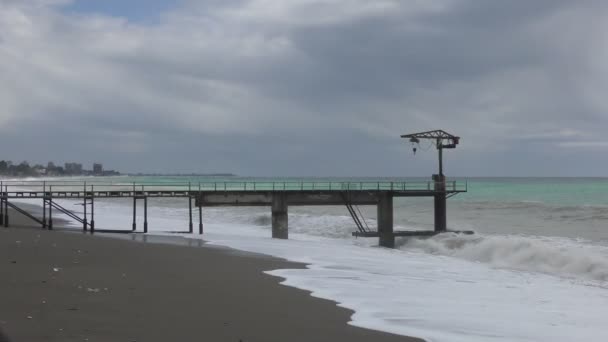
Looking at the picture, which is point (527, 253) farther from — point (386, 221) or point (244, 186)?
point (244, 186)

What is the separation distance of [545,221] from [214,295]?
4324cm

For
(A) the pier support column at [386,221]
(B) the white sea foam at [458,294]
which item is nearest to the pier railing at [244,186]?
(A) the pier support column at [386,221]

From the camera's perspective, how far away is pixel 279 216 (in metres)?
30.6

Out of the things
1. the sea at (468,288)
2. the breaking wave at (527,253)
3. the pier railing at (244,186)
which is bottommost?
the breaking wave at (527,253)

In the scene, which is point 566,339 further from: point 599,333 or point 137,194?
point 137,194

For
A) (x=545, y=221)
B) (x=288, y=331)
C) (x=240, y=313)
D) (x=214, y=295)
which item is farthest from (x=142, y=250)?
(x=545, y=221)

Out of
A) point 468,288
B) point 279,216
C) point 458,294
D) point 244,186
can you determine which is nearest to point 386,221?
point 279,216

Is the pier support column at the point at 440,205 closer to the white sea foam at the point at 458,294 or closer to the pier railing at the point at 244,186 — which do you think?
the pier railing at the point at 244,186

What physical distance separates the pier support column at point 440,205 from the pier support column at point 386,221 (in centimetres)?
298

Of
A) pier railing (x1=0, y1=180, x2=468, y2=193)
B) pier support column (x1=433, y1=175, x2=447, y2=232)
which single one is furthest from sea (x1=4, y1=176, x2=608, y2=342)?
pier railing (x1=0, y1=180, x2=468, y2=193)

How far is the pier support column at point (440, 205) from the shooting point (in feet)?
109

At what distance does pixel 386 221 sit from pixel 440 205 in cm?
383

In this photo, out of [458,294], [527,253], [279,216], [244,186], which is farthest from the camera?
[244,186]

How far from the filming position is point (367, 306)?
408 inches
